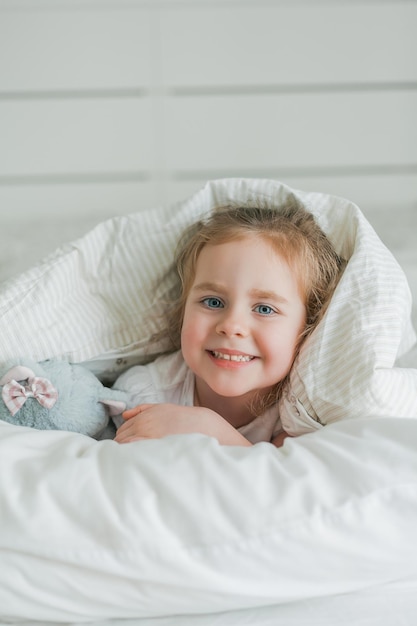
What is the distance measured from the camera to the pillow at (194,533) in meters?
0.66

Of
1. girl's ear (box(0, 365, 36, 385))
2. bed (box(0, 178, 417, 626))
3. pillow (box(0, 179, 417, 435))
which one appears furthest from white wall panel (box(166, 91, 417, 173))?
bed (box(0, 178, 417, 626))

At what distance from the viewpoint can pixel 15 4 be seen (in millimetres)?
1941

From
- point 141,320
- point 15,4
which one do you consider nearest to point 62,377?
point 141,320

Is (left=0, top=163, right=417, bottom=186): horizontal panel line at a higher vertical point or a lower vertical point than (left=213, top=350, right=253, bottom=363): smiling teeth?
lower

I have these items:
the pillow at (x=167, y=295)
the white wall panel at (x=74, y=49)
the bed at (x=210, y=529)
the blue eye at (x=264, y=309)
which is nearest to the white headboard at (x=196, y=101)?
the white wall panel at (x=74, y=49)

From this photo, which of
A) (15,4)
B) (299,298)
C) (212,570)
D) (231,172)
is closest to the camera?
(212,570)

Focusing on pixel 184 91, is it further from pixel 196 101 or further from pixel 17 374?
pixel 17 374

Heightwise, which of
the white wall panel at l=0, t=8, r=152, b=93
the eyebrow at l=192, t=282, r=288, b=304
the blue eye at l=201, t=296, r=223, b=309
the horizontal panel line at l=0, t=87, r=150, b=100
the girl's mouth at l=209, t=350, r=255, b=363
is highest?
the white wall panel at l=0, t=8, r=152, b=93

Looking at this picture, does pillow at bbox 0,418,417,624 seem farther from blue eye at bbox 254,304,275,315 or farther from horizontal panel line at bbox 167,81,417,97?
horizontal panel line at bbox 167,81,417,97

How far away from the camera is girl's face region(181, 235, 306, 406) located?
3.25 ft

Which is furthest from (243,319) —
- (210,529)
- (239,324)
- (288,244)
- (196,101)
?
(196,101)

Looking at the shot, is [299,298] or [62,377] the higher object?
[299,298]

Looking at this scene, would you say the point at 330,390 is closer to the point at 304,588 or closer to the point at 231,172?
the point at 304,588

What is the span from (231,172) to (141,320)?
102 centimetres
